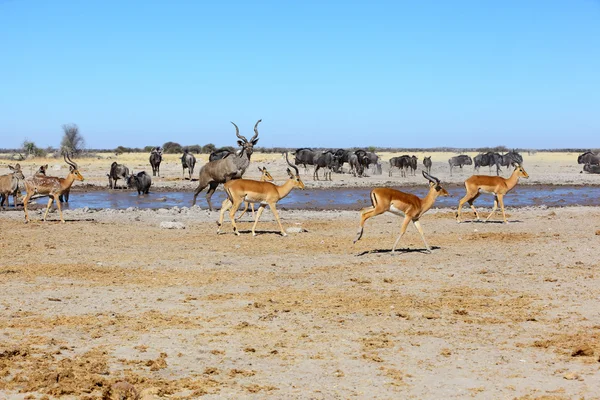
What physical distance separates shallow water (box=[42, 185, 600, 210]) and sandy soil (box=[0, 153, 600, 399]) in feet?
33.7

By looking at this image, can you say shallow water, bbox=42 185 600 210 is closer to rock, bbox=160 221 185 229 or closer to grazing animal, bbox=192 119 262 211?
grazing animal, bbox=192 119 262 211

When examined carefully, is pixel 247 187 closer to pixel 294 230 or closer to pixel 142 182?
pixel 294 230

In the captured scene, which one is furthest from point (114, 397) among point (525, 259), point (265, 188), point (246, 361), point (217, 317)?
point (265, 188)

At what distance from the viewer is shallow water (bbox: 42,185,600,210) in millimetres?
26891

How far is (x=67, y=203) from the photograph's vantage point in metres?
27.3

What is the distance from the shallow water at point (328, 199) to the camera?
26891 millimetres

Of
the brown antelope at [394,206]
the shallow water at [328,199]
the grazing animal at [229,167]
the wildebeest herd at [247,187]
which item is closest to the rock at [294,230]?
the wildebeest herd at [247,187]

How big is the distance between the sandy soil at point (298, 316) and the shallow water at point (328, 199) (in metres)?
10.3

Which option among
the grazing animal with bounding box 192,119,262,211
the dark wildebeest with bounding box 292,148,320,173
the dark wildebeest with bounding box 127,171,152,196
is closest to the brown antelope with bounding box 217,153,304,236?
the grazing animal with bounding box 192,119,262,211

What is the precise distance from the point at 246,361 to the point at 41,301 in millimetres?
3862

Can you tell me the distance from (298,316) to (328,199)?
21.0m

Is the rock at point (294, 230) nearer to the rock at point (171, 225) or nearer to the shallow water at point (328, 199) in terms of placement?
the rock at point (171, 225)

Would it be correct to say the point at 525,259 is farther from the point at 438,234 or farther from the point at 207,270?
the point at 207,270

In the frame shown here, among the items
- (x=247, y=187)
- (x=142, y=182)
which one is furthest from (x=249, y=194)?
(x=142, y=182)
